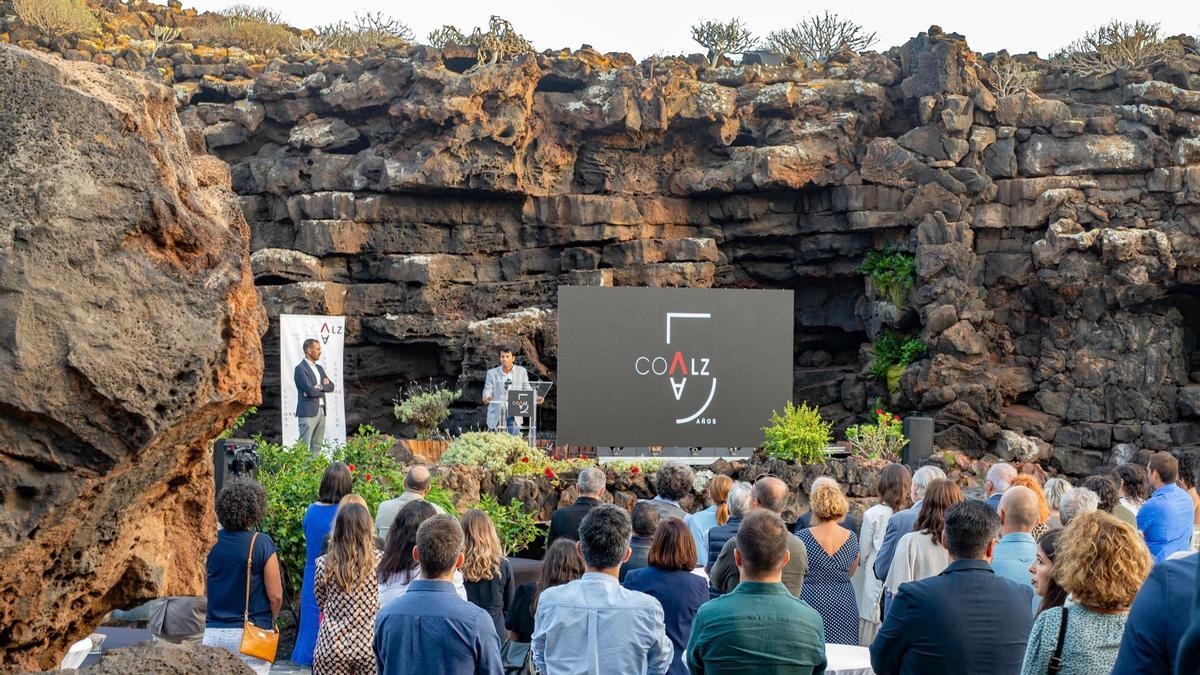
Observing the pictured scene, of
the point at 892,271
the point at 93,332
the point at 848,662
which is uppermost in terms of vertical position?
the point at 892,271

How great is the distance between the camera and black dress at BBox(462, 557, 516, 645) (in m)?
6.05

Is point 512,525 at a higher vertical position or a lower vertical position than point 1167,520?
lower

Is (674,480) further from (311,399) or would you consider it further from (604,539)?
(311,399)

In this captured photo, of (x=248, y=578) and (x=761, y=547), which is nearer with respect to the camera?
(x=761, y=547)

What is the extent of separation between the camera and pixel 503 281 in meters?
22.8

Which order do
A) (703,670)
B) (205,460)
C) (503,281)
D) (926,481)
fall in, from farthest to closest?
(503,281) < (926,481) < (703,670) < (205,460)

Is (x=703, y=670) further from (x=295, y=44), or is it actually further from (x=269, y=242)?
(x=295, y=44)

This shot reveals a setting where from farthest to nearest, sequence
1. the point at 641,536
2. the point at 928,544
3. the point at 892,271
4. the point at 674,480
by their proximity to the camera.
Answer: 1. the point at 892,271
2. the point at 674,480
3. the point at 641,536
4. the point at 928,544

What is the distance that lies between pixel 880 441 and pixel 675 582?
11.0 m

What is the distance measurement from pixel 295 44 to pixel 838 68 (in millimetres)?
12644

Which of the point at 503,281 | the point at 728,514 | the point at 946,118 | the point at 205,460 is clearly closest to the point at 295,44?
the point at 503,281

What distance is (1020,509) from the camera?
588cm

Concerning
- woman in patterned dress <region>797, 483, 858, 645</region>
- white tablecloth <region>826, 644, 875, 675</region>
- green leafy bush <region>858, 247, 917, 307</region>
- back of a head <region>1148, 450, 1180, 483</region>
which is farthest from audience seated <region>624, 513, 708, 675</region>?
green leafy bush <region>858, 247, 917, 307</region>

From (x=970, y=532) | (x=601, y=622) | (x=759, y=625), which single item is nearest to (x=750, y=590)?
(x=759, y=625)
